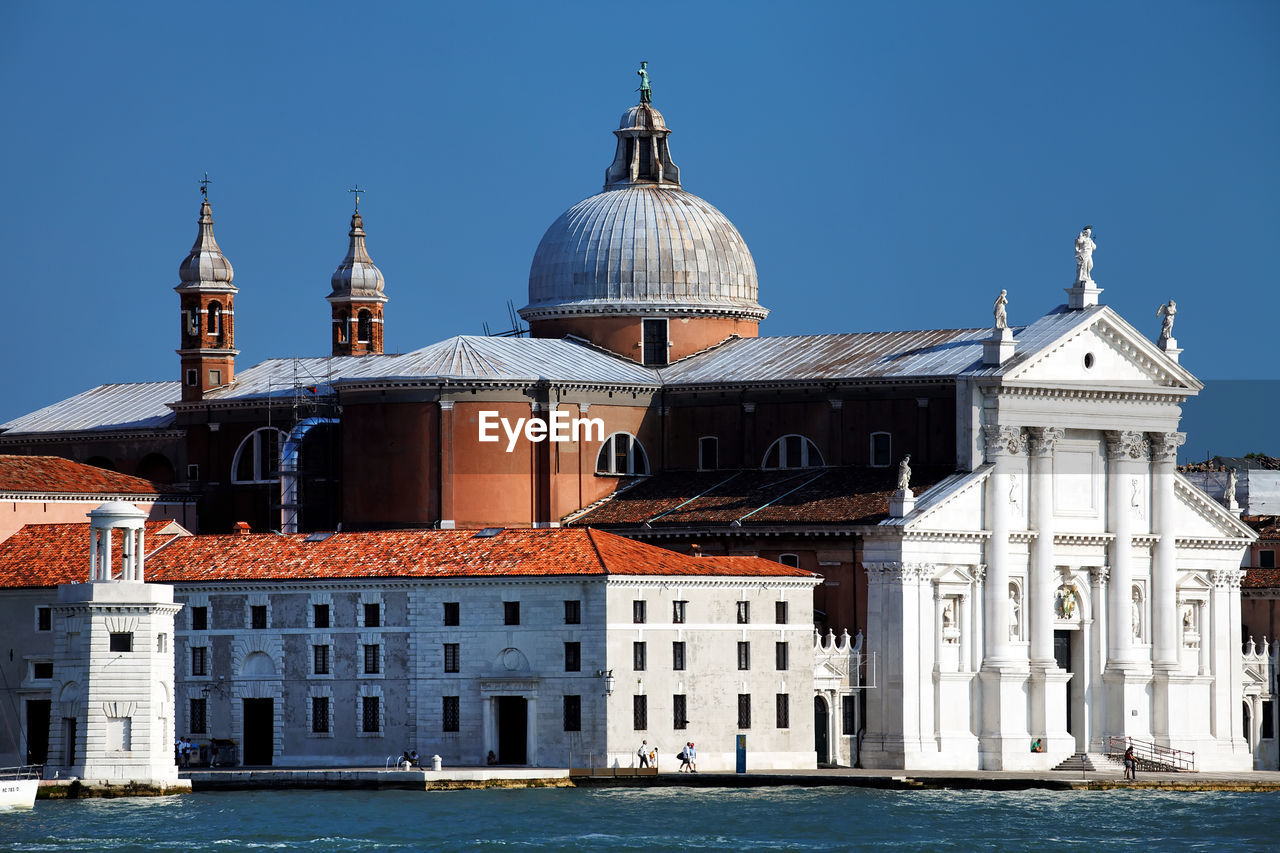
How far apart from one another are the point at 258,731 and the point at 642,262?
17.0 metres

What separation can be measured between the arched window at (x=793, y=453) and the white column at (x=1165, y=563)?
7.25m

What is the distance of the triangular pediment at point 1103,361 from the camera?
74.2 m

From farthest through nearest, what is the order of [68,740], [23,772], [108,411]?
[108,411] < [23,772] < [68,740]

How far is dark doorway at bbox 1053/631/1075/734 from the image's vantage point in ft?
249

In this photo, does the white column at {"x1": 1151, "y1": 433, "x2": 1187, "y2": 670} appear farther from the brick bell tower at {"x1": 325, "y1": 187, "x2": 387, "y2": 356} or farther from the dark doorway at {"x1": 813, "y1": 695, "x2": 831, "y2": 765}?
the brick bell tower at {"x1": 325, "y1": 187, "x2": 387, "y2": 356}

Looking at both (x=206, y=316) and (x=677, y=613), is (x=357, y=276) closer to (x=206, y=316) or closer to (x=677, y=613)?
(x=206, y=316)

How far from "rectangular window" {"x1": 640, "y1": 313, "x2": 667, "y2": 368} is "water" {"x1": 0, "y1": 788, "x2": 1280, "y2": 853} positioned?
16.8 m

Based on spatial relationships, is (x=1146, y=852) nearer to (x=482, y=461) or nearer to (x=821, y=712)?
(x=821, y=712)

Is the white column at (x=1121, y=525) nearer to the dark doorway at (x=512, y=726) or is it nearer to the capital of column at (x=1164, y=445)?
the capital of column at (x=1164, y=445)

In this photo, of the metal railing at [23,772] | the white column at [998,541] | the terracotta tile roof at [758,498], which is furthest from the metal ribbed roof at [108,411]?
the white column at [998,541]

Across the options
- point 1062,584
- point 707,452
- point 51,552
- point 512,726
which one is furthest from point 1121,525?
point 51,552

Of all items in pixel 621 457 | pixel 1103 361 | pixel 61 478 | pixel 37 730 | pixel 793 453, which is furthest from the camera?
pixel 61 478

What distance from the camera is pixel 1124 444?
75.9 meters

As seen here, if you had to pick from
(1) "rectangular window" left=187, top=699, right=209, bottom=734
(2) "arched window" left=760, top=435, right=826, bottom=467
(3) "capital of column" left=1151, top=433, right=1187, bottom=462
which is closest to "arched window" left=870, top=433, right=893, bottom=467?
(2) "arched window" left=760, top=435, right=826, bottom=467
